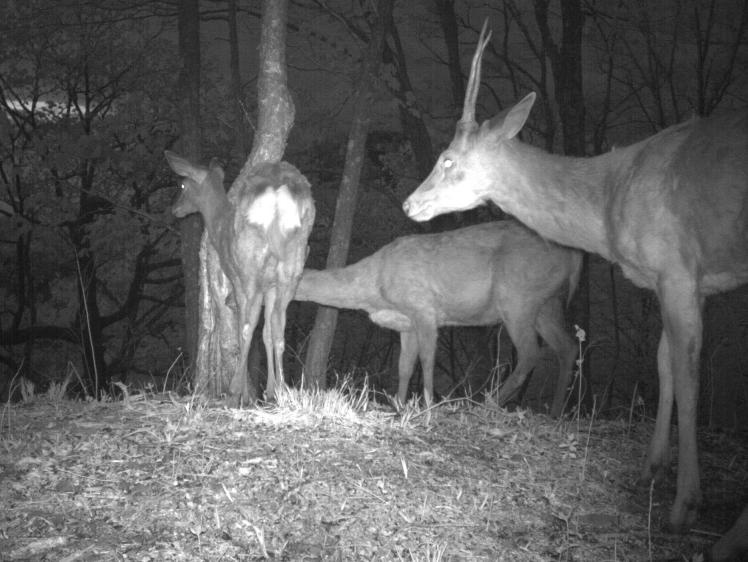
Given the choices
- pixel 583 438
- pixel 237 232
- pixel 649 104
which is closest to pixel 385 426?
pixel 583 438

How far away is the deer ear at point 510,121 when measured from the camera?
750 centimetres

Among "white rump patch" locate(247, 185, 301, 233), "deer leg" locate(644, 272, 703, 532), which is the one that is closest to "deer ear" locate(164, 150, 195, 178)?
"white rump patch" locate(247, 185, 301, 233)

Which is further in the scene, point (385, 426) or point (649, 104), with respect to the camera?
point (649, 104)

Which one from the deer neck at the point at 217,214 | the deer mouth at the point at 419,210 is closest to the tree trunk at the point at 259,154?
the deer neck at the point at 217,214

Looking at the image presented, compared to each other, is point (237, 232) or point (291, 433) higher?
point (237, 232)

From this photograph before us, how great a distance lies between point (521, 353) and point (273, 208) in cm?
385

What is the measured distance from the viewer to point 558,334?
11016 millimetres

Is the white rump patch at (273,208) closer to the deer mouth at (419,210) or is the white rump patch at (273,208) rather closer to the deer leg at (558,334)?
the deer mouth at (419,210)

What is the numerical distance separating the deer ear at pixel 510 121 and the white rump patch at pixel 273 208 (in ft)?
6.45

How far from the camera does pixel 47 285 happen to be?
871 inches

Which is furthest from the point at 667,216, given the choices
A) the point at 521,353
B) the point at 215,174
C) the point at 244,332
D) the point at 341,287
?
the point at 341,287

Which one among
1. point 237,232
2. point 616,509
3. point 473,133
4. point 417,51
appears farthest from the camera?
point 417,51

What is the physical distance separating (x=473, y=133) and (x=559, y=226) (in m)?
1.18

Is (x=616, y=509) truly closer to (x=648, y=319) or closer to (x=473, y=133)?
(x=473, y=133)
